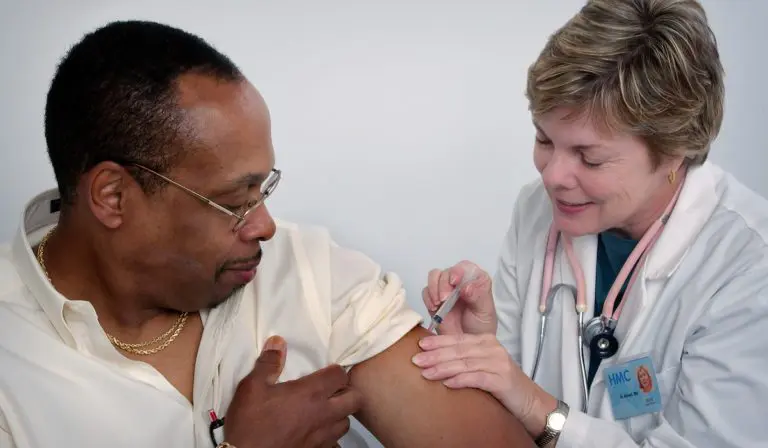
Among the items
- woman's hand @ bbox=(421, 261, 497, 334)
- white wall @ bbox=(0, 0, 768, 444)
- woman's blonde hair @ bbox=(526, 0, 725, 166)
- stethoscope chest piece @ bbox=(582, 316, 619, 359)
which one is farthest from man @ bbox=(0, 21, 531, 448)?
white wall @ bbox=(0, 0, 768, 444)

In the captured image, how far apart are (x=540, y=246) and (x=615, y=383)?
0.39 metres

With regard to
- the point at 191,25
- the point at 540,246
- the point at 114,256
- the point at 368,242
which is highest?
the point at 191,25

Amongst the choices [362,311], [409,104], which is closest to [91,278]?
[362,311]

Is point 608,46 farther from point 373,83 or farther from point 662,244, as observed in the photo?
point 373,83

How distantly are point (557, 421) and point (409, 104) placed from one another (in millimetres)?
1350

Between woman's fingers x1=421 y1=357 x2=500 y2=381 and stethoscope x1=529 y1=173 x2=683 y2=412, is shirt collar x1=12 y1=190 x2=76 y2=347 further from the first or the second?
stethoscope x1=529 y1=173 x2=683 y2=412

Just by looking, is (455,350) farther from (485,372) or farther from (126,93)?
(126,93)

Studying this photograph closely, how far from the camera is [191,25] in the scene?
105 inches

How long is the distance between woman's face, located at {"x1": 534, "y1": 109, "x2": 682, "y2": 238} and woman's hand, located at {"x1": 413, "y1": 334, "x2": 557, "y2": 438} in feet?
1.08

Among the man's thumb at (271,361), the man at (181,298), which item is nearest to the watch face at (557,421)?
the man at (181,298)

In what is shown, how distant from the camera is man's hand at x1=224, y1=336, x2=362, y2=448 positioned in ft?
4.81

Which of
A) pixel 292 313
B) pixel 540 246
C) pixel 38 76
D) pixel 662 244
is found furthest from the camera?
pixel 38 76

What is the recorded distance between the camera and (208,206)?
143 centimetres

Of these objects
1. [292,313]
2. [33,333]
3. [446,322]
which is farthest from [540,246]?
[33,333]
